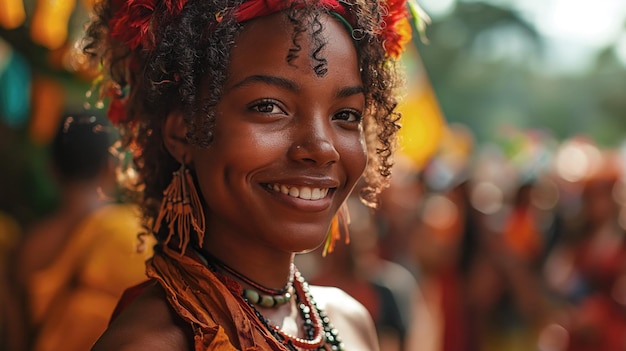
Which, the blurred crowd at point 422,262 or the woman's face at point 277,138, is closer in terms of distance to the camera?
the woman's face at point 277,138

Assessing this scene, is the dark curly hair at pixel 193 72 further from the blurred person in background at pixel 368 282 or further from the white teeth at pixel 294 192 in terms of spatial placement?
the blurred person in background at pixel 368 282

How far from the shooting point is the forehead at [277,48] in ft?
7.50

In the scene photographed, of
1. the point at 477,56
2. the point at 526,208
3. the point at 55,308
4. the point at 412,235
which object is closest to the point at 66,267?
the point at 55,308

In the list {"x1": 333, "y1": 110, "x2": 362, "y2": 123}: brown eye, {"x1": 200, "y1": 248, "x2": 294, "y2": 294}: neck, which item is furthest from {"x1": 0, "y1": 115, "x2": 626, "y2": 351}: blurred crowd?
{"x1": 333, "y1": 110, "x2": 362, "y2": 123}: brown eye

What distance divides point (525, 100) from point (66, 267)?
1649 inches

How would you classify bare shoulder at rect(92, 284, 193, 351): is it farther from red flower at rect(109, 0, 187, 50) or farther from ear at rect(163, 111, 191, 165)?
red flower at rect(109, 0, 187, 50)

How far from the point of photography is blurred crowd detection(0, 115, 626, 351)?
158 inches

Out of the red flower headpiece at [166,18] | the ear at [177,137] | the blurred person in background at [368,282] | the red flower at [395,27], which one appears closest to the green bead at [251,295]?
the ear at [177,137]

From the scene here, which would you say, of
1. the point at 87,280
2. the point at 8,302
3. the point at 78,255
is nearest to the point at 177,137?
the point at 87,280

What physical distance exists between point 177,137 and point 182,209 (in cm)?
19

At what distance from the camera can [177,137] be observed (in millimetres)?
2441

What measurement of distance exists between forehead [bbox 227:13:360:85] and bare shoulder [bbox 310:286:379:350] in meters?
0.81

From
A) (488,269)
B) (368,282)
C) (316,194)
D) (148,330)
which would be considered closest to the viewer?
(148,330)

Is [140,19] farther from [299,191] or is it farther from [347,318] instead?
[347,318]
